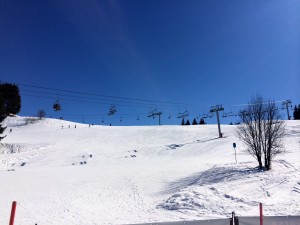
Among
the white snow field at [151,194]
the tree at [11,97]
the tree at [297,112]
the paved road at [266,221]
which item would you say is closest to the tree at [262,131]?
the white snow field at [151,194]

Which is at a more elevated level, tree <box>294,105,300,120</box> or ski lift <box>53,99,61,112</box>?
tree <box>294,105,300,120</box>

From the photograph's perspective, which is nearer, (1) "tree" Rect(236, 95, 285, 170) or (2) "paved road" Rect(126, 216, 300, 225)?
(2) "paved road" Rect(126, 216, 300, 225)

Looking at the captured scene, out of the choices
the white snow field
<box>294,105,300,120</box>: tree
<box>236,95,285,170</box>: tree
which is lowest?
the white snow field

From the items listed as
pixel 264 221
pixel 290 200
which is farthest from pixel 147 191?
pixel 264 221

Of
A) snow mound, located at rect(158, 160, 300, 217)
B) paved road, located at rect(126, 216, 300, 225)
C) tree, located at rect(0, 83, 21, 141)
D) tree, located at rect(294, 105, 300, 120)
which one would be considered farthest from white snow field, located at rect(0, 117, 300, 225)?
tree, located at rect(294, 105, 300, 120)

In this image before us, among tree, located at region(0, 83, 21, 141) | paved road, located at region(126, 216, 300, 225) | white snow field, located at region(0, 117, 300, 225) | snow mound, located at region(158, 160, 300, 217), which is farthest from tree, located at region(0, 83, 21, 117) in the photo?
paved road, located at region(126, 216, 300, 225)

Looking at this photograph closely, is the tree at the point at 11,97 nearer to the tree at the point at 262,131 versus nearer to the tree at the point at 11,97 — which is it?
the tree at the point at 11,97

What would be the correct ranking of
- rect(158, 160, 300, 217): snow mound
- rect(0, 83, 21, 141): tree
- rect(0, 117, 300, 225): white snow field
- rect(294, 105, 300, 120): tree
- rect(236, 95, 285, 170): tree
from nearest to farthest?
rect(0, 117, 300, 225): white snow field
rect(158, 160, 300, 217): snow mound
rect(236, 95, 285, 170): tree
rect(0, 83, 21, 141): tree
rect(294, 105, 300, 120): tree

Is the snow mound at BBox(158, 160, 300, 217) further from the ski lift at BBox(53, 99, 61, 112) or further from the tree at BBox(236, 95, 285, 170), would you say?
the ski lift at BBox(53, 99, 61, 112)

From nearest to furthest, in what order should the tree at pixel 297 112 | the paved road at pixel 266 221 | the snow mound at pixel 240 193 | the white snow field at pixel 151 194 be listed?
1. the paved road at pixel 266 221
2. the white snow field at pixel 151 194
3. the snow mound at pixel 240 193
4. the tree at pixel 297 112

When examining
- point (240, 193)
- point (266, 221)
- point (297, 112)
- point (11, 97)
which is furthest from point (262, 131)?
point (297, 112)

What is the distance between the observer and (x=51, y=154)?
46.8 m

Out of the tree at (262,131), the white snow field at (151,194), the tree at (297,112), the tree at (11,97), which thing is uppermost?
the tree at (297,112)

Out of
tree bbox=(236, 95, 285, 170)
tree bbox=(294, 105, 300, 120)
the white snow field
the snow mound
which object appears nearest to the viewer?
the white snow field
